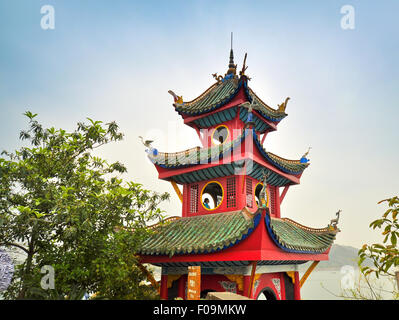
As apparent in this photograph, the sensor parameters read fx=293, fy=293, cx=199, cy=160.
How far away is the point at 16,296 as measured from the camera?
22.2 feet

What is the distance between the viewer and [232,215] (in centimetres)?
1045

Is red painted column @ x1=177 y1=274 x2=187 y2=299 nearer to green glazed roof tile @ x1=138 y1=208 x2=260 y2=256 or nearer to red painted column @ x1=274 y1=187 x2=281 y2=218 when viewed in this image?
green glazed roof tile @ x1=138 y1=208 x2=260 y2=256

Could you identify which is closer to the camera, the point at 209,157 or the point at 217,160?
the point at 217,160

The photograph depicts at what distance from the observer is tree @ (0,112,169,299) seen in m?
6.46

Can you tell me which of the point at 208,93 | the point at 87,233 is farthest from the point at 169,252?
the point at 208,93

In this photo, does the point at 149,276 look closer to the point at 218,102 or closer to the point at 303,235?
the point at 303,235

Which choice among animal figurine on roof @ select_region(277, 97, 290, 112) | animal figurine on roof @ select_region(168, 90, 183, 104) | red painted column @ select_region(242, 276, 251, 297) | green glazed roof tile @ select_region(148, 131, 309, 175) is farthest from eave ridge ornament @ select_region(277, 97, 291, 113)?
red painted column @ select_region(242, 276, 251, 297)

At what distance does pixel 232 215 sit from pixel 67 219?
5.81 metres

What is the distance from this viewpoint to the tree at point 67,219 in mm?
6457

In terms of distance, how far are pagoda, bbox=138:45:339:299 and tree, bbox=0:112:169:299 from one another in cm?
217

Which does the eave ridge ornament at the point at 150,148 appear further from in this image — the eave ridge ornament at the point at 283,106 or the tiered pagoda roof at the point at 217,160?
the eave ridge ornament at the point at 283,106

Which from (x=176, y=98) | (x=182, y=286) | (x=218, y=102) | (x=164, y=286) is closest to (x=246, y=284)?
(x=182, y=286)

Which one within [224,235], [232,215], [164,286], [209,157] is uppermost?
[209,157]
